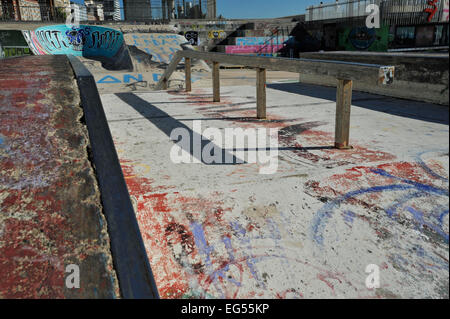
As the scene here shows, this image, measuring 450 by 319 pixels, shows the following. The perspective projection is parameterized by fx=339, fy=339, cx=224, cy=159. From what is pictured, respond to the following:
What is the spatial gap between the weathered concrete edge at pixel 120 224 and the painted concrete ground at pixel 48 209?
0.10 feet

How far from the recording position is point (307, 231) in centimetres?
186

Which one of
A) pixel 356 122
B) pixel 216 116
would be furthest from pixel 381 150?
pixel 216 116

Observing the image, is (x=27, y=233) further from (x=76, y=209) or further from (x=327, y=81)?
(x=327, y=81)

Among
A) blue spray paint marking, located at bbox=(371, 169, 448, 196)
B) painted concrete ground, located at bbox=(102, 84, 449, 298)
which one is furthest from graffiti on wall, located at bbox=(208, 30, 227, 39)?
blue spray paint marking, located at bbox=(371, 169, 448, 196)

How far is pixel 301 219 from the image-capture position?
1.96 meters

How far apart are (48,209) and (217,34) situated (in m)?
24.8

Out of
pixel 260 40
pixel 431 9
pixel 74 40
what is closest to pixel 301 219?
pixel 431 9

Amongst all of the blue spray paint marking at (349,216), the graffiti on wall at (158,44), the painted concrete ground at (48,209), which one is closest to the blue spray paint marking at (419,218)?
the blue spray paint marking at (349,216)

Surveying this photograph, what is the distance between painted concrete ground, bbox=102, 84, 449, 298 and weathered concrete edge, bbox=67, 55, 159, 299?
0.53m

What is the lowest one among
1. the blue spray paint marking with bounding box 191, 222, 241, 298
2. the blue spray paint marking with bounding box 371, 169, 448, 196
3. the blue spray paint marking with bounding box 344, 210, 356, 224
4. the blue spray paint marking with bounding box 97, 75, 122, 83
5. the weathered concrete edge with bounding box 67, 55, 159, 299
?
the blue spray paint marking with bounding box 191, 222, 241, 298

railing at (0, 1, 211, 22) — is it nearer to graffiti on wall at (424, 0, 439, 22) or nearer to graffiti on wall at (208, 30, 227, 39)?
graffiti on wall at (208, 30, 227, 39)

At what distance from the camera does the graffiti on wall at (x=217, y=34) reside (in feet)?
79.2

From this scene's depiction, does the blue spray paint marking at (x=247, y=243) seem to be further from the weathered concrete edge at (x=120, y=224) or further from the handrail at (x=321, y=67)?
the handrail at (x=321, y=67)

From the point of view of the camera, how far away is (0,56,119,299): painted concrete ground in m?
0.98
